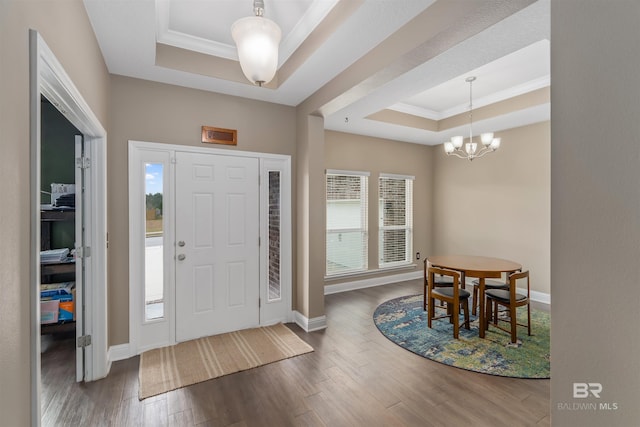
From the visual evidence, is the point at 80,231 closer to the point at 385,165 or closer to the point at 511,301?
the point at 511,301

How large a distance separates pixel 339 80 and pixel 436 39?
1.12m

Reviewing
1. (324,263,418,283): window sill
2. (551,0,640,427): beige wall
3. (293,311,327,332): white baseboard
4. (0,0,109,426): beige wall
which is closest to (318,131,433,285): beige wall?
(324,263,418,283): window sill

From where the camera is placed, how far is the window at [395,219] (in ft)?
18.3

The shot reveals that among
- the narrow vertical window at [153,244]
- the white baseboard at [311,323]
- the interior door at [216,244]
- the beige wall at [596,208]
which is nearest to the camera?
the beige wall at [596,208]

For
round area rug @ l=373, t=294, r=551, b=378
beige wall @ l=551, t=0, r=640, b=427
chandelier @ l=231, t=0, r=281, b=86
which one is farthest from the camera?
round area rug @ l=373, t=294, r=551, b=378

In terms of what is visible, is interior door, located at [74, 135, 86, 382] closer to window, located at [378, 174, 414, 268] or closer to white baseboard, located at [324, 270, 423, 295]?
white baseboard, located at [324, 270, 423, 295]

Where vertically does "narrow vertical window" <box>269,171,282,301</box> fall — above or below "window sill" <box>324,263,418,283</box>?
above

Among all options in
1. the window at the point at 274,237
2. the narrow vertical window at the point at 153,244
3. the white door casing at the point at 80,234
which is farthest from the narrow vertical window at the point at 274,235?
the white door casing at the point at 80,234

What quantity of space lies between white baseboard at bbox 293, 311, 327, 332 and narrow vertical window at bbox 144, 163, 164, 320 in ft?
5.14

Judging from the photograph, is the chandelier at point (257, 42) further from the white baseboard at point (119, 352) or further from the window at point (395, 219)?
the window at point (395, 219)

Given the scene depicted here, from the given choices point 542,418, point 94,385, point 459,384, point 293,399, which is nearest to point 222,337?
point 94,385

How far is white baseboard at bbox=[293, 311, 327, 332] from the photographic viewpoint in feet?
11.4

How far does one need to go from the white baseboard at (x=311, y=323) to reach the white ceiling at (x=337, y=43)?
2.51m

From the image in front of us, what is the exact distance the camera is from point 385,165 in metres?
5.53
